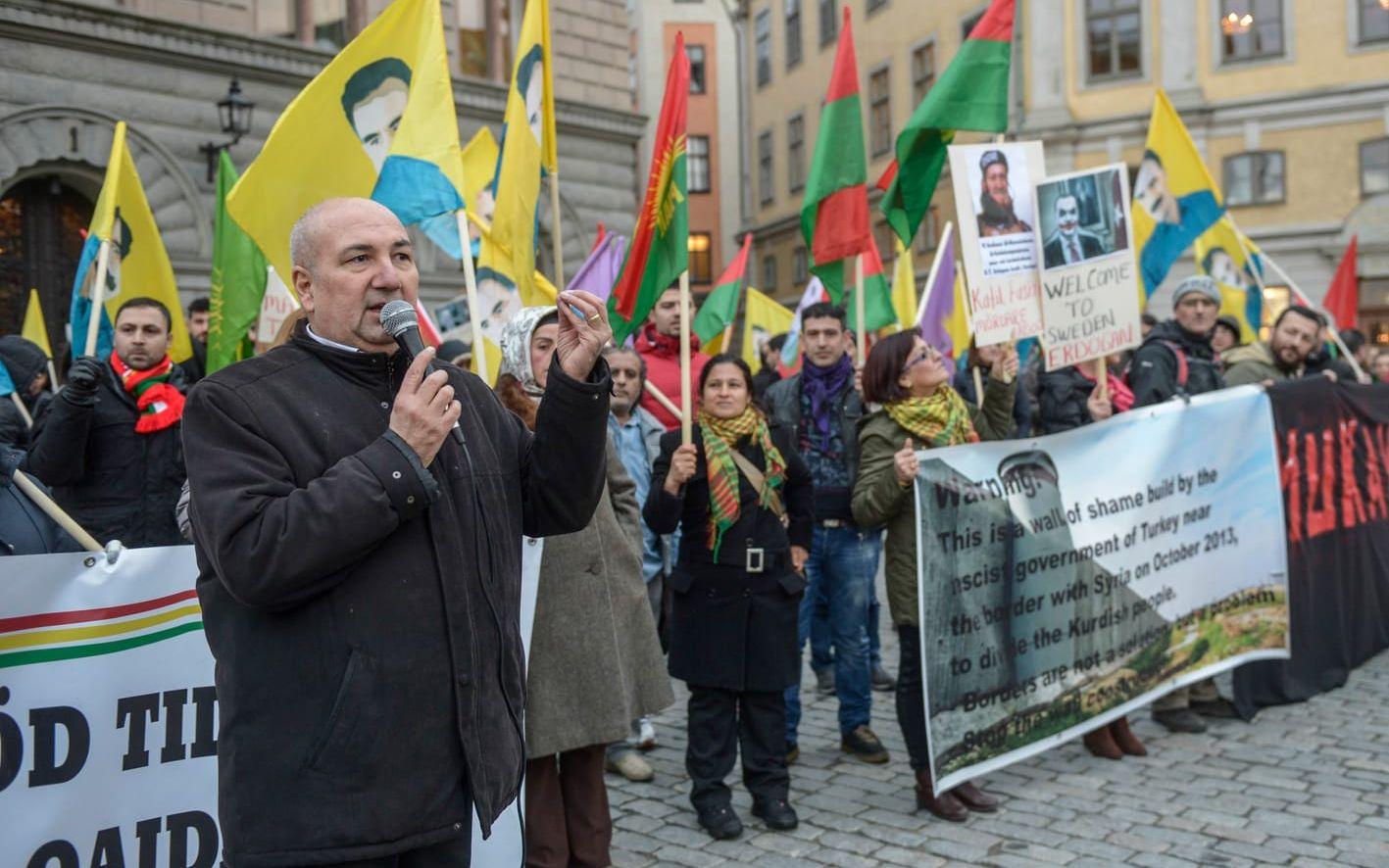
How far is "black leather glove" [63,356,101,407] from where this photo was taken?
5164 mm

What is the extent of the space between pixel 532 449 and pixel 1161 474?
4343mm

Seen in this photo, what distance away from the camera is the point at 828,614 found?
252 inches

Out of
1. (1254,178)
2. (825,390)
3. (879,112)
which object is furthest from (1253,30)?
(825,390)

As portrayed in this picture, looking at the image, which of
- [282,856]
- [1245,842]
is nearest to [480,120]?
[1245,842]

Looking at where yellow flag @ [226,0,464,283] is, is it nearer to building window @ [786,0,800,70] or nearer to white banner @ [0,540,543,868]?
white banner @ [0,540,543,868]

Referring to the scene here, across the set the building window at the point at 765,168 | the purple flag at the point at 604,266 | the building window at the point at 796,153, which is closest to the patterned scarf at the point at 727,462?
the purple flag at the point at 604,266

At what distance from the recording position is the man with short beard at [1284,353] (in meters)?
7.69

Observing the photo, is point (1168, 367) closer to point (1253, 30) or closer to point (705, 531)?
point (705, 531)

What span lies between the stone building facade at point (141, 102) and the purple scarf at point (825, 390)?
1020 cm

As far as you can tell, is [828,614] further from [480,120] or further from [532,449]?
[480,120]

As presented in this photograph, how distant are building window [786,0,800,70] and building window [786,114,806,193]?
75.7 inches

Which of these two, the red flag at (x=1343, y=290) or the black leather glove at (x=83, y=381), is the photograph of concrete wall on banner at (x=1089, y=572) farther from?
the red flag at (x=1343, y=290)

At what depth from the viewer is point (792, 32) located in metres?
40.0

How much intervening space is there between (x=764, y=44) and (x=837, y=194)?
37.6 m
